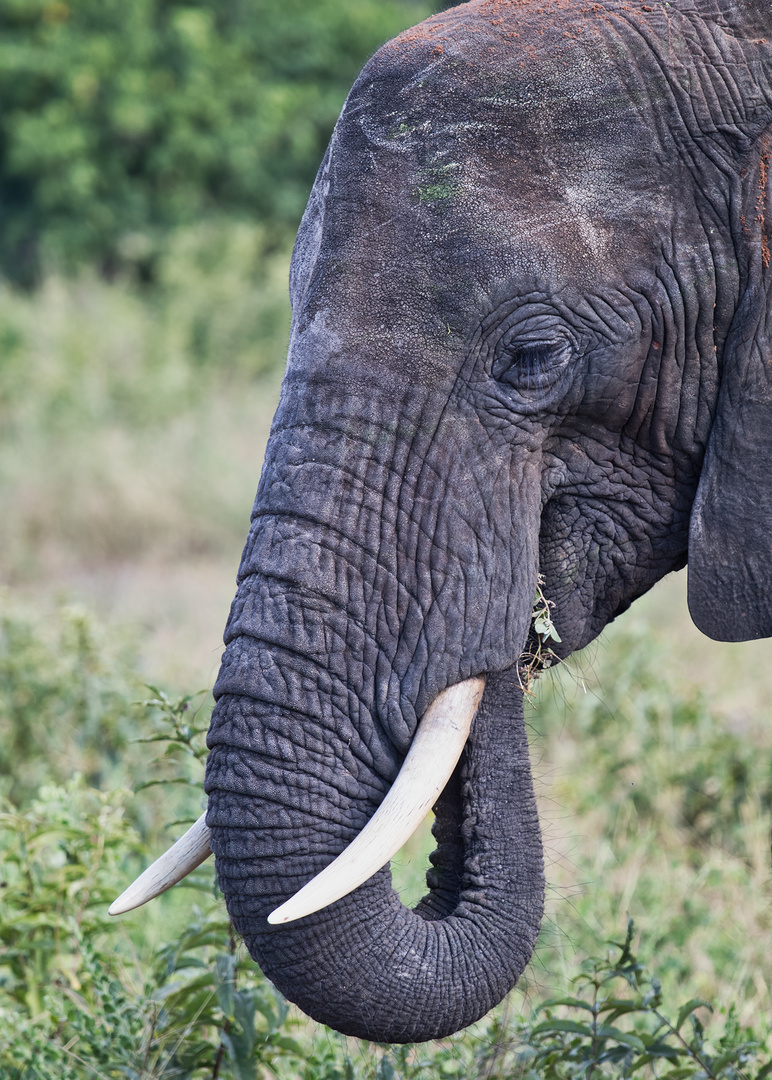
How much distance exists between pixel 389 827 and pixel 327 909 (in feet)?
0.56

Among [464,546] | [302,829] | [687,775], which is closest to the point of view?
Answer: [302,829]

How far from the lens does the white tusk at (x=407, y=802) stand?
6.55 ft

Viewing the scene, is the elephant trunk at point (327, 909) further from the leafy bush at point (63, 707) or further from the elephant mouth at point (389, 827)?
the leafy bush at point (63, 707)

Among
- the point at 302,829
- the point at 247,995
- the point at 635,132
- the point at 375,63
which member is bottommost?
the point at 247,995

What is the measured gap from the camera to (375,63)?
2.44m

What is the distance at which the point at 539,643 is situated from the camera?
247 cm

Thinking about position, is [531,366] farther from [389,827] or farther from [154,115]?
[154,115]

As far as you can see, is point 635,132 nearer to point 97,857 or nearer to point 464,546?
point 464,546

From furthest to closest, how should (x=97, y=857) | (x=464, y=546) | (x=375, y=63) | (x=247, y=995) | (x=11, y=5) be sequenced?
(x=11, y=5), (x=97, y=857), (x=247, y=995), (x=375, y=63), (x=464, y=546)

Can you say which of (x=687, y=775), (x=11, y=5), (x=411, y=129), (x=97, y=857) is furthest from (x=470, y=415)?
(x=11, y=5)

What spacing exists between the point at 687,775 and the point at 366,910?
325 centimetres

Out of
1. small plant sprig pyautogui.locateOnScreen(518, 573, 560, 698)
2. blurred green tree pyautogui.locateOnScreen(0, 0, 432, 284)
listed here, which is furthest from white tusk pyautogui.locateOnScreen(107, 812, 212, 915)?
blurred green tree pyautogui.locateOnScreen(0, 0, 432, 284)

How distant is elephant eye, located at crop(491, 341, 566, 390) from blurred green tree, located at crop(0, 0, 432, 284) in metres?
14.2

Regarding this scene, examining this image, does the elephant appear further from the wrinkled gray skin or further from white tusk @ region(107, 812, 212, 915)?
white tusk @ region(107, 812, 212, 915)
